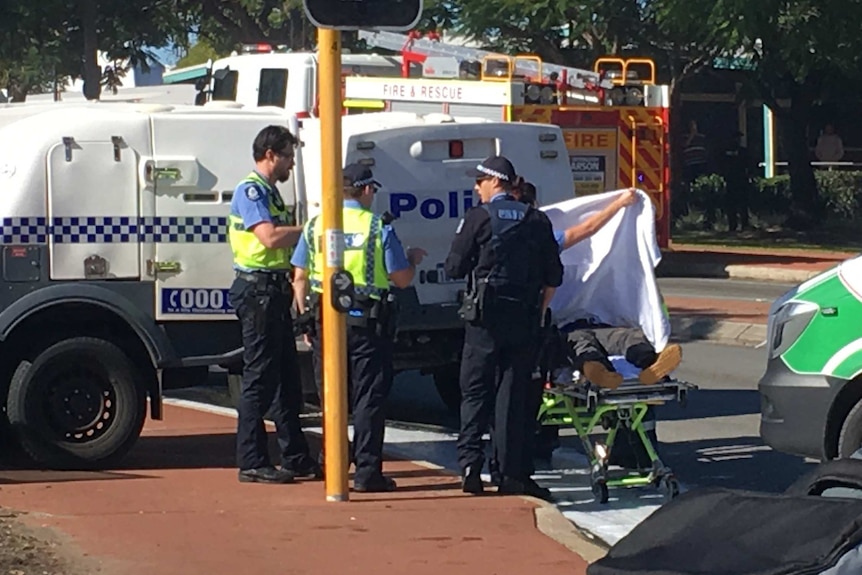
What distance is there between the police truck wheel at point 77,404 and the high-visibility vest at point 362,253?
141 centimetres

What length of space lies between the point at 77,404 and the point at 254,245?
1.46 meters

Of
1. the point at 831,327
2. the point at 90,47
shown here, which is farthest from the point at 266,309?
the point at 90,47

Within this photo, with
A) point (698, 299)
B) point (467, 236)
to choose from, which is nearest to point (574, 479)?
point (467, 236)

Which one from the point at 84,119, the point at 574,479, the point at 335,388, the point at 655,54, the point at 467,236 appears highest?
the point at 655,54

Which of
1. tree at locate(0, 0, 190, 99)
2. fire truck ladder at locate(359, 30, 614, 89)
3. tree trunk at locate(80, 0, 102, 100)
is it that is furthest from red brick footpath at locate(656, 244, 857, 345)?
tree trunk at locate(80, 0, 102, 100)

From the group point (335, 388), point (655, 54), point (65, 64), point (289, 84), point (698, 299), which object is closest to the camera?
point (335, 388)

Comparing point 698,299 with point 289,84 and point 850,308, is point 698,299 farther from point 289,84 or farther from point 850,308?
point 850,308

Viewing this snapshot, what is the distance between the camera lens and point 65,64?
3622cm

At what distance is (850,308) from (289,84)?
9939mm

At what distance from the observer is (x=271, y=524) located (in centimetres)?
800

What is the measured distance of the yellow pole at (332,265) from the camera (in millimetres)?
8211

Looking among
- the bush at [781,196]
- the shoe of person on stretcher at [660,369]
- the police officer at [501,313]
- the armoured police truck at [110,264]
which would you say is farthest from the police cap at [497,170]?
the bush at [781,196]

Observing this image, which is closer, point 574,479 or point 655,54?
point 574,479

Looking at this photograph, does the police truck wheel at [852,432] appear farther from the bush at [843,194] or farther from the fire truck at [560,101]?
the bush at [843,194]
